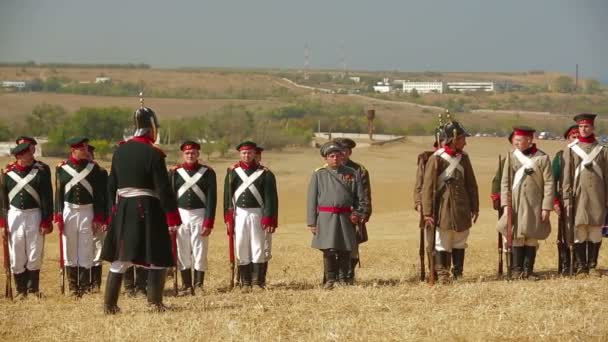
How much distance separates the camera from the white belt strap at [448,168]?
12.3 meters

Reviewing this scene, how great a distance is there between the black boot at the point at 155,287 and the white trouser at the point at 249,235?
2606 millimetres

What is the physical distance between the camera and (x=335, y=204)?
12.5 metres

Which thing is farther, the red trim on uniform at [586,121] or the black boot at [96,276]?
the black boot at [96,276]

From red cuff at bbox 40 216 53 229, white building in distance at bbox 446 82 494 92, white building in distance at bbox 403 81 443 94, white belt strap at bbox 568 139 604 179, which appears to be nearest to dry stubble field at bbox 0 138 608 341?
red cuff at bbox 40 216 53 229

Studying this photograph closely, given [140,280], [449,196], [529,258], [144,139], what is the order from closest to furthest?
1. [144,139]
2. [140,280]
3. [449,196]
4. [529,258]

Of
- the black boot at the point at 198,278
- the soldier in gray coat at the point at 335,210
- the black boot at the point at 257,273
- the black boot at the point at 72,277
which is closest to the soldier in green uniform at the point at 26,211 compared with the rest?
the black boot at the point at 72,277

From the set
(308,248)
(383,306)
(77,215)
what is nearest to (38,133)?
(308,248)

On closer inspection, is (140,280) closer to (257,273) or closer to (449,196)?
(257,273)

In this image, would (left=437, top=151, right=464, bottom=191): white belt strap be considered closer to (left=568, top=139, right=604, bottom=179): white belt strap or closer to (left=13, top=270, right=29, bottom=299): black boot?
(left=568, top=139, right=604, bottom=179): white belt strap

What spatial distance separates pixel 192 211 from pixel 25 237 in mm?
1899

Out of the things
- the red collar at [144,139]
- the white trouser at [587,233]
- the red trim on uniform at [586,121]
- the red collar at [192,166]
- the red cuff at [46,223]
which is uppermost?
the red trim on uniform at [586,121]

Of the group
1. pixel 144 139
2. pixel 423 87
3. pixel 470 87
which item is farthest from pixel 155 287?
pixel 423 87

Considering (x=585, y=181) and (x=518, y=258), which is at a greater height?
(x=585, y=181)

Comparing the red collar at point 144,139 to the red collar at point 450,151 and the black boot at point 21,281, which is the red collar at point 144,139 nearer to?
the black boot at point 21,281
